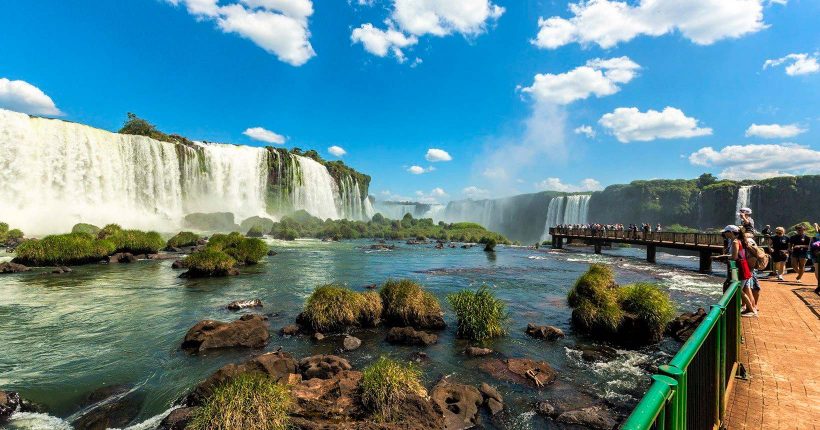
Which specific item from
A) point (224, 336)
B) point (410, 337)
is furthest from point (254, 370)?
point (410, 337)

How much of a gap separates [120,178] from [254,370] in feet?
179

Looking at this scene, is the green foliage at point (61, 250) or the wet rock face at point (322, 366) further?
the green foliage at point (61, 250)

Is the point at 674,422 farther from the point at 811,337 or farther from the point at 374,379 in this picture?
the point at 811,337

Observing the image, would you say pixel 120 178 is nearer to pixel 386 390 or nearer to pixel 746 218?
pixel 386 390

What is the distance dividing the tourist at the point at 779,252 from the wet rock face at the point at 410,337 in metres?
15.9

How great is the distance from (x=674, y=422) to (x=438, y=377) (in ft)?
28.2

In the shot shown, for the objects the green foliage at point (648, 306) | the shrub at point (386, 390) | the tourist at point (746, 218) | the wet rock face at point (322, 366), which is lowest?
the wet rock face at point (322, 366)

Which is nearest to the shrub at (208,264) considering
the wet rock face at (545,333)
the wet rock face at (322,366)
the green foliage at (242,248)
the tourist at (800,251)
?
the green foliage at (242,248)

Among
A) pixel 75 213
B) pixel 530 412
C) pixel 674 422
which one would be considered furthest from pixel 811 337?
pixel 75 213

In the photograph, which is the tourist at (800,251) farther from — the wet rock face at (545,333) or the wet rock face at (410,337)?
the wet rock face at (410,337)

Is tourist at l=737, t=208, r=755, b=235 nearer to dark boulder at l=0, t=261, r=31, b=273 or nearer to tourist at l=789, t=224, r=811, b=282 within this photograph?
tourist at l=789, t=224, r=811, b=282

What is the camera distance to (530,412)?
8.55 m

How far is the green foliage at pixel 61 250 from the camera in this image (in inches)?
1088

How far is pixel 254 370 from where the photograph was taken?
9.13 m
